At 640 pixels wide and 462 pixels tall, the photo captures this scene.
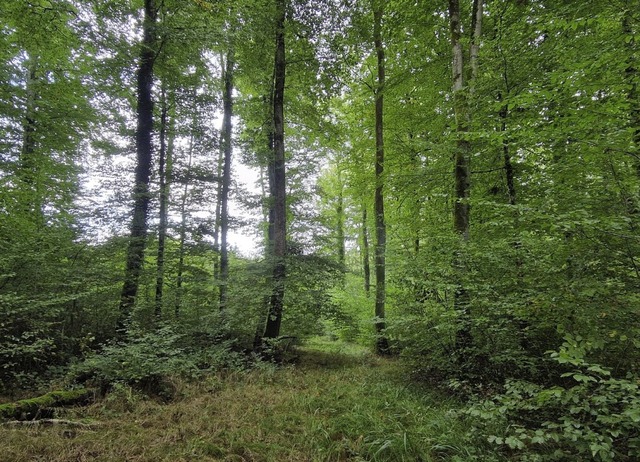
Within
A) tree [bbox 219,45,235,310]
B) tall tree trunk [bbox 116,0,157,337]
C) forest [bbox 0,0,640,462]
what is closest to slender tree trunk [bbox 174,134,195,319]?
forest [bbox 0,0,640,462]

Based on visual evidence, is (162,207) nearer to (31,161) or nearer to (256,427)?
(31,161)

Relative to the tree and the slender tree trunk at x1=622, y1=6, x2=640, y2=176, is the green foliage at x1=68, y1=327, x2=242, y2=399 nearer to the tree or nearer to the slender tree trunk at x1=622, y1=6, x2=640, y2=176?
the tree

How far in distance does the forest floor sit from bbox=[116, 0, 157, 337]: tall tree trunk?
13.6 feet

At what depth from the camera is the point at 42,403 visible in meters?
4.42

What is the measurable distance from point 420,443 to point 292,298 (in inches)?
190

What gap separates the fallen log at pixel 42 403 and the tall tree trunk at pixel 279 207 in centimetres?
404

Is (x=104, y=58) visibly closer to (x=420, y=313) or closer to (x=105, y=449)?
(x=105, y=449)

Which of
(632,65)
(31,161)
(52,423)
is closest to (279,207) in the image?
(52,423)

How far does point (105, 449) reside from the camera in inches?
136

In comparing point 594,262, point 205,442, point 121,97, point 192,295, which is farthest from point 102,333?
point 594,262

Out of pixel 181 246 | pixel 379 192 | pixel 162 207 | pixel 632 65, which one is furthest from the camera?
pixel 379 192

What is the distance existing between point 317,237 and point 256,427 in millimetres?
7368

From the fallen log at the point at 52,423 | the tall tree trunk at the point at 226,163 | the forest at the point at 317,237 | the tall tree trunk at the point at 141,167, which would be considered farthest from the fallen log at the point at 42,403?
the tall tree trunk at the point at 226,163

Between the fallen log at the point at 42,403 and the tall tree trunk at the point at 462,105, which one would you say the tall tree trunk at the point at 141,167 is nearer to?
the fallen log at the point at 42,403
